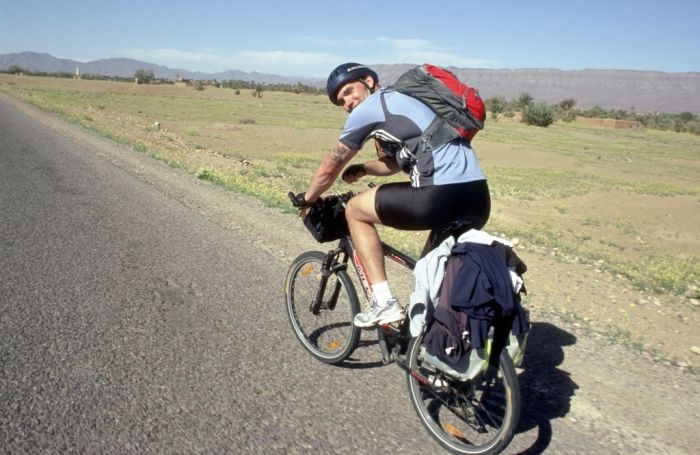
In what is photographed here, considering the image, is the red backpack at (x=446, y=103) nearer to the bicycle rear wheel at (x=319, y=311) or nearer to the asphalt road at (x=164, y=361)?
the bicycle rear wheel at (x=319, y=311)

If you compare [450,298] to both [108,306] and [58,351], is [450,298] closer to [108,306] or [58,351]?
[58,351]

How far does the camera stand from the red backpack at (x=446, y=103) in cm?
306

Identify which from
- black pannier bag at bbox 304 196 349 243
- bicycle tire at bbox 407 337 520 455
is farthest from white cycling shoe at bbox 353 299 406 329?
black pannier bag at bbox 304 196 349 243

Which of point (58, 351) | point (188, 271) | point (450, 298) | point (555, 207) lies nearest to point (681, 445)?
point (450, 298)

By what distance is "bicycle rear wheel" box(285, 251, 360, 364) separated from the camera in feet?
13.1

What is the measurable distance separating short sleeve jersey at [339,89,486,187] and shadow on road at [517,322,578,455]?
56.4 inches

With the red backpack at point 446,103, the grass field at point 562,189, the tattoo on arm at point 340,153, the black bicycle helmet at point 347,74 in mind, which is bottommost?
the grass field at point 562,189

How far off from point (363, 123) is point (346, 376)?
1.64 meters

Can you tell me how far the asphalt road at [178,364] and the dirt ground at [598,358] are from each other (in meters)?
0.04

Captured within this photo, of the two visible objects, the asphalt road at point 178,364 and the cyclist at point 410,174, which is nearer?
the asphalt road at point 178,364

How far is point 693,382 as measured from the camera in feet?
12.9

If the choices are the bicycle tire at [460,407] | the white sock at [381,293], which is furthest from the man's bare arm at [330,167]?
the bicycle tire at [460,407]

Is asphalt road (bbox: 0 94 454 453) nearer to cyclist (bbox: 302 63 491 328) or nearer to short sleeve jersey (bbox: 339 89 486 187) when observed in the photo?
cyclist (bbox: 302 63 491 328)

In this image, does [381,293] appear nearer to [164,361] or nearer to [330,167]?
[330,167]
